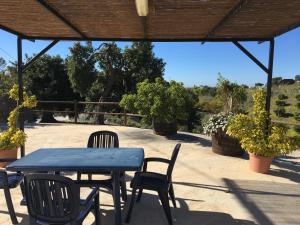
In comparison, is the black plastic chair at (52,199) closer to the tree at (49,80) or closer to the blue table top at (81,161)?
the blue table top at (81,161)

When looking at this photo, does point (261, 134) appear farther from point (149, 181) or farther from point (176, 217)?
point (149, 181)

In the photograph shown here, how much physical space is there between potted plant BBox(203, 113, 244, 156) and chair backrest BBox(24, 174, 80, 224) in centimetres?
476

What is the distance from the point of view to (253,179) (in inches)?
211

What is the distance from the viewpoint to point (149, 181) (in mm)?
3621

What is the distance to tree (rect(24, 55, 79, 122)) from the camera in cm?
1712

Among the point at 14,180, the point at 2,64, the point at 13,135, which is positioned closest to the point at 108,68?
the point at 2,64

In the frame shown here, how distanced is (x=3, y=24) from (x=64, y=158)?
8.82ft

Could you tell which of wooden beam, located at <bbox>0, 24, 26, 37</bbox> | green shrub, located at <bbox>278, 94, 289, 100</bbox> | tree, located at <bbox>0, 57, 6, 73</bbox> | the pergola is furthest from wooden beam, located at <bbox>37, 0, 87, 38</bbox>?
green shrub, located at <bbox>278, 94, 289, 100</bbox>

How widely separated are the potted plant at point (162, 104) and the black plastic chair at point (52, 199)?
6.03 metres

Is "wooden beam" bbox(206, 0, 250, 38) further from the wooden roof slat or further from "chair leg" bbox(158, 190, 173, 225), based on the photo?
"chair leg" bbox(158, 190, 173, 225)

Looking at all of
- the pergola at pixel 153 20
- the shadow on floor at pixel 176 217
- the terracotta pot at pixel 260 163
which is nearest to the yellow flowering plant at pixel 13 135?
the pergola at pixel 153 20

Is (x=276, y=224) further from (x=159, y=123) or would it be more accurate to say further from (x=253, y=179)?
(x=159, y=123)

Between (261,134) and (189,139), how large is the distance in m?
3.37

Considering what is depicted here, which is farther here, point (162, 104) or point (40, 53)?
point (162, 104)
